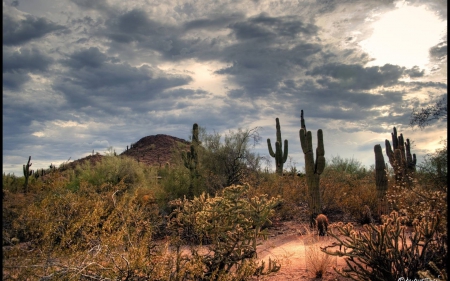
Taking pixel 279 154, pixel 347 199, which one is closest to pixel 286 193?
pixel 347 199

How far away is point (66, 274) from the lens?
5438 mm

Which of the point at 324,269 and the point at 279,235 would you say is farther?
the point at 279,235

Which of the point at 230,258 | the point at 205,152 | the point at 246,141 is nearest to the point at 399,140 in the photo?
the point at 246,141

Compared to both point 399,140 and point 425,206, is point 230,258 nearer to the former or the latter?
point 425,206

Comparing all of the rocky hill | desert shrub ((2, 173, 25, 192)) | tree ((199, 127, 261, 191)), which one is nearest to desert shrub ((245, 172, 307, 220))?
tree ((199, 127, 261, 191))

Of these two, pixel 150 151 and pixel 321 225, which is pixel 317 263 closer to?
pixel 321 225

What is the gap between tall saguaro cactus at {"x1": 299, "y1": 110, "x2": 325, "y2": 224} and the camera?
524 inches

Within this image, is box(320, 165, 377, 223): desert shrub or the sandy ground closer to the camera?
the sandy ground

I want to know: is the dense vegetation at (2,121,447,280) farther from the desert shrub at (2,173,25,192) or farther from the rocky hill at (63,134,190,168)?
the rocky hill at (63,134,190,168)

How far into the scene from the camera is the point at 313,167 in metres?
13.7

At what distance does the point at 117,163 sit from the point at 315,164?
35.8 feet

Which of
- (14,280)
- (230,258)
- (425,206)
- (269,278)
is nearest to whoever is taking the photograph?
(14,280)

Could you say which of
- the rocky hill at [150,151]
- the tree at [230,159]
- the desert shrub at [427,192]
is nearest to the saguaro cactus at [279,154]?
the tree at [230,159]

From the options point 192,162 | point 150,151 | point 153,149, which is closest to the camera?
point 192,162
